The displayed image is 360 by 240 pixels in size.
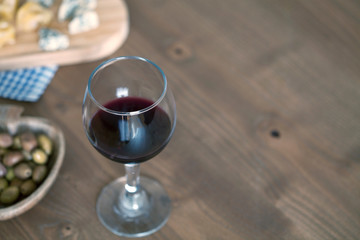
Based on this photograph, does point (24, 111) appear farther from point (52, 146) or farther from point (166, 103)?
point (166, 103)

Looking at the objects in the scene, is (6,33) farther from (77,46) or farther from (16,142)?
(16,142)

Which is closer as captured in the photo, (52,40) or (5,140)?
(5,140)

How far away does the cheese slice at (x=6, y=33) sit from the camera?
783mm

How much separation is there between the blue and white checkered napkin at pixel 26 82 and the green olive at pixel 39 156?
0.14 metres

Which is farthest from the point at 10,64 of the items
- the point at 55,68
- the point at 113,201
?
the point at 113,201

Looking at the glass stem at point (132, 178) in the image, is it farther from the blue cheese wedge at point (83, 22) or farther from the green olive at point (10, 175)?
the blue cheese wedge at point (83, 22)

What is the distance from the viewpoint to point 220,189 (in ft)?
2.16

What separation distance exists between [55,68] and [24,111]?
0.11 m

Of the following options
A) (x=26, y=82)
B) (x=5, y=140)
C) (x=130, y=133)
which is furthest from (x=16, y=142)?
(x=130, y=133)

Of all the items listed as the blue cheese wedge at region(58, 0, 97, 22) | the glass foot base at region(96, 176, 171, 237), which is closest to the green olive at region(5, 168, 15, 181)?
the glass foot base at region(96, 176, 171, 237)

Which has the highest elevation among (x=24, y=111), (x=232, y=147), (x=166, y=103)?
(x=166, y=103)

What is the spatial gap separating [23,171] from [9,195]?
0.04 m

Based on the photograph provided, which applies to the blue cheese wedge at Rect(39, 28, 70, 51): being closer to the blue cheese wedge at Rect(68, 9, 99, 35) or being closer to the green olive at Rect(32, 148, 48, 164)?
the blue cheese wedge at Rect(68, 9, 99, 35)

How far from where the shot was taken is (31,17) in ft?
2.66
